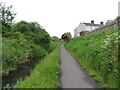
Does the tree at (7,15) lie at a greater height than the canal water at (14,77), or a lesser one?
greater

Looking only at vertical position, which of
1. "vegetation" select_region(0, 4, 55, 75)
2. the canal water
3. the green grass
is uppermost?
"vegetation" select_region(0, 4, 55, 75)

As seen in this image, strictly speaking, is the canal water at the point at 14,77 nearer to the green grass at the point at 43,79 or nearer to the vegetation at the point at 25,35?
the green grass at the point at 43,79

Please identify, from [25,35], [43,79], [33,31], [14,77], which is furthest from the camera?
[33,31]

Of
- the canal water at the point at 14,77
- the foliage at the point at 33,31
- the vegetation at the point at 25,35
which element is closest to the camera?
the canal water at the point at 14,77

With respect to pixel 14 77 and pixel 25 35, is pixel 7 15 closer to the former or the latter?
pixel 25 35

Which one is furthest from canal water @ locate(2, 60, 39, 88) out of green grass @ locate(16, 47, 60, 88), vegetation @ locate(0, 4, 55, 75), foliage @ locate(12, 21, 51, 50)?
foliage @ locate(12, 21, 51, 50)

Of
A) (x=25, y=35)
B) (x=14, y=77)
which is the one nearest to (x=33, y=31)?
(x=25, y=35)

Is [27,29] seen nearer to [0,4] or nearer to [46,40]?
[46,40]

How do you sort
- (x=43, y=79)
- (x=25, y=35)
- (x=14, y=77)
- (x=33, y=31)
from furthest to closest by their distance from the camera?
(x=33, y=31)
(x=25, y=35)
(x=14, y=77)
(x=43, y=79)

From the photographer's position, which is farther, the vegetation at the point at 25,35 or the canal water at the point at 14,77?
the vegetation at the point at 25,35

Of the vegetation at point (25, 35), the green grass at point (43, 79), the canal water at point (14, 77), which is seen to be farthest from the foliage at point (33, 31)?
the green grass at point (43, 79)

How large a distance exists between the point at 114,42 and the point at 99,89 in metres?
1.94

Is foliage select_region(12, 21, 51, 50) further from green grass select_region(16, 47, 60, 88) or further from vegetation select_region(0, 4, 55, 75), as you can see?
green grass select_region(16, 47, 60, 88)

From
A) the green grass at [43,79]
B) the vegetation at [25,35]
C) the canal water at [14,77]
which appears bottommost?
the canal water at [14,77]
